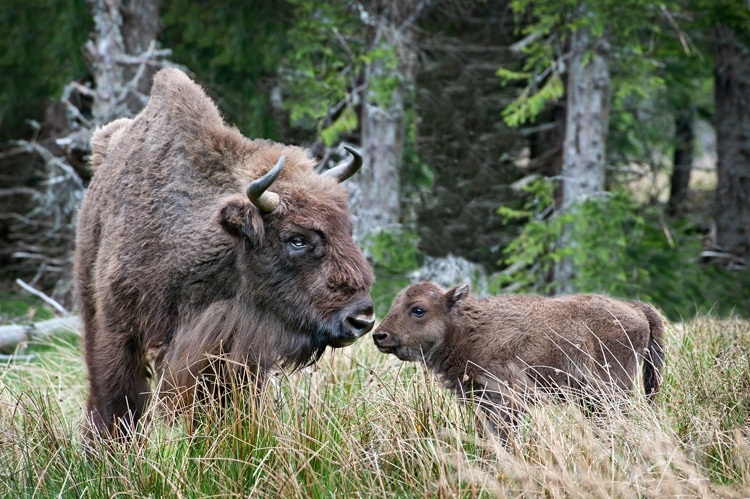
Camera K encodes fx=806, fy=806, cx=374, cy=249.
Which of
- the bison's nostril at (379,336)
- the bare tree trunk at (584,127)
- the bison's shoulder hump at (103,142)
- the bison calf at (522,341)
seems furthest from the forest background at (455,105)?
the bison's nostril at (379,336)

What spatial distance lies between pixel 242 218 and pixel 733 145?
11.2 metres

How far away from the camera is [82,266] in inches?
223

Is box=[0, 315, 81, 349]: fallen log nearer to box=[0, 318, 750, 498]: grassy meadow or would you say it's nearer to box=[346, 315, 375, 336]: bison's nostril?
box=[0, 318, 750, 498]: grassy meadow

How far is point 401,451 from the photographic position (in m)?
4.04

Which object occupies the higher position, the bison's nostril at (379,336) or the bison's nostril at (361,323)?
the bison's nostril at (361,323)

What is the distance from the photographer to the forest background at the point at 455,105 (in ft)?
35.6

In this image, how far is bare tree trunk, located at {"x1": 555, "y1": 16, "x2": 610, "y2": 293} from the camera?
35.5 feet

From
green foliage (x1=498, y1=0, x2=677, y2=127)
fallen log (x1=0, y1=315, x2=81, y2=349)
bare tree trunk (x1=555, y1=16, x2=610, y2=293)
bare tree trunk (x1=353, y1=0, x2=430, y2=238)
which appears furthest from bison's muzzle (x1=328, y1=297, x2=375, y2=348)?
bare tree trunk (x1=353, y1=0, x2=430, y2=238)

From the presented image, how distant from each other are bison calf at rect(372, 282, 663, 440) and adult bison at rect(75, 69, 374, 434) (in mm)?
723

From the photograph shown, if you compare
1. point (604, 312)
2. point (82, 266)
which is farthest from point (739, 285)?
point (82, 266)

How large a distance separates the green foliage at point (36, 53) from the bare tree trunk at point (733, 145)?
10.3 metres

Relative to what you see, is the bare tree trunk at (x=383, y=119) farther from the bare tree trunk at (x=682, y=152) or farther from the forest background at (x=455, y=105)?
the bare tree trunk at (x=682, y=152)

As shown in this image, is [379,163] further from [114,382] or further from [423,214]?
[114,382]

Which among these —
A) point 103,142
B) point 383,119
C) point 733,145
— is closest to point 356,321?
point 103,142
